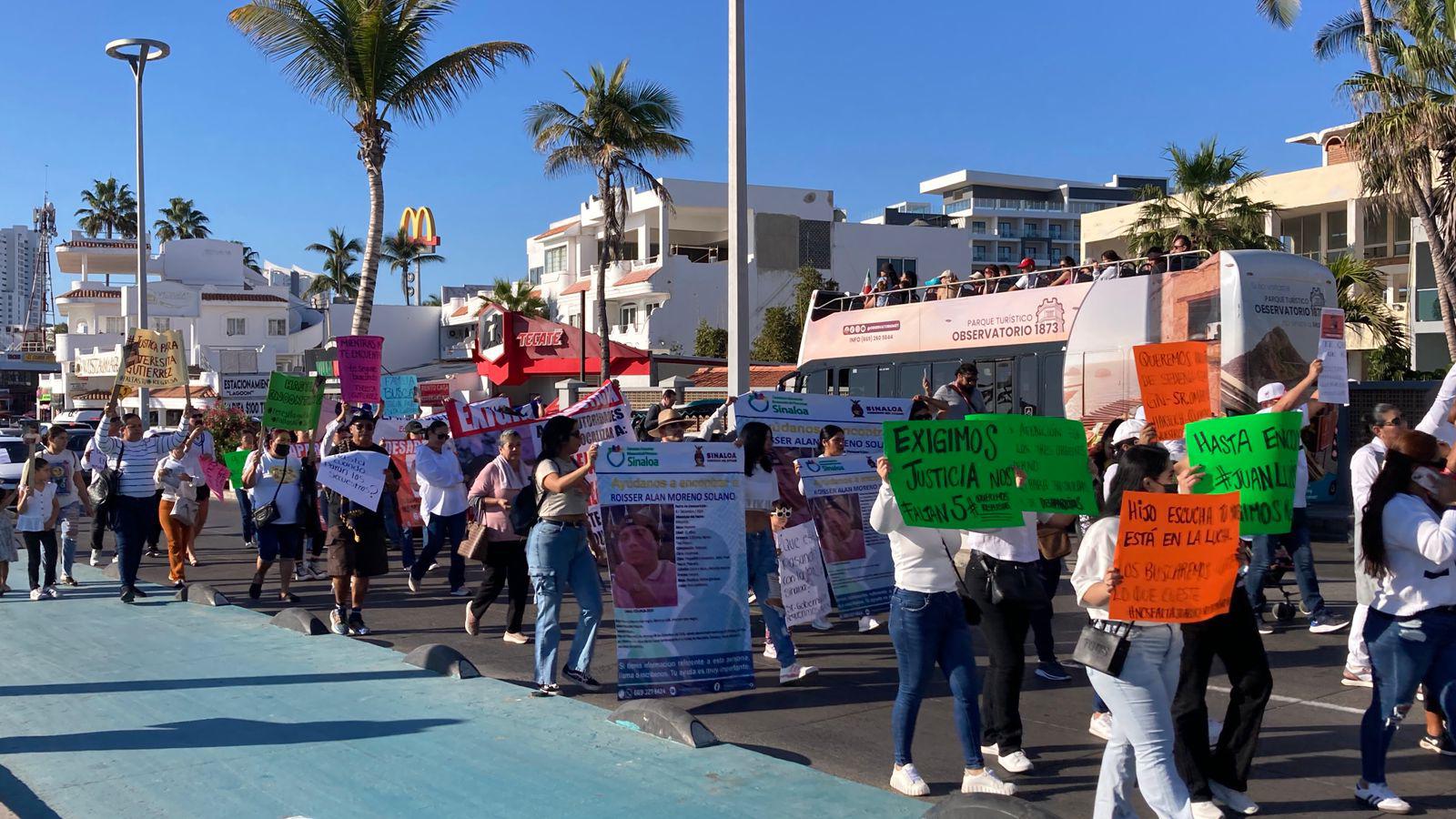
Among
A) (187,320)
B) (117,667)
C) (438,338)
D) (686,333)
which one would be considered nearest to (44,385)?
(187,320)

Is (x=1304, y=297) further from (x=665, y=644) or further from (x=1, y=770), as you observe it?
(x=1, y=770)

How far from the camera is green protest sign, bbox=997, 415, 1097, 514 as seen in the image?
5.57 m

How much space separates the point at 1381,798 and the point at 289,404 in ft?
38.0

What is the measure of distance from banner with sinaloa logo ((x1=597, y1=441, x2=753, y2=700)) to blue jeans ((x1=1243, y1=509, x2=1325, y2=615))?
3778mm

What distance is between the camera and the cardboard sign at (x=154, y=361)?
1888 centimetres

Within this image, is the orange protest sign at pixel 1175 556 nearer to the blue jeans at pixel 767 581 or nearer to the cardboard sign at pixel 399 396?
the blue jeans at pixel 767 581

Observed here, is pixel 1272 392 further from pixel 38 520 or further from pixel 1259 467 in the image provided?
pixel 38 520

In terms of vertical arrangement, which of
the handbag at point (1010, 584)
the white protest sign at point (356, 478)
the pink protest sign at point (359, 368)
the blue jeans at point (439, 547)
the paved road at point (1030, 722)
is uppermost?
the pink protest sign at point (359, 368)

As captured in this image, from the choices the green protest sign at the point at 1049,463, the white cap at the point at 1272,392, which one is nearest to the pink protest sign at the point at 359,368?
the white cap at the point at 1272,392

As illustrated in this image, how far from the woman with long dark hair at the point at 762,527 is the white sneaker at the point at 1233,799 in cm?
314

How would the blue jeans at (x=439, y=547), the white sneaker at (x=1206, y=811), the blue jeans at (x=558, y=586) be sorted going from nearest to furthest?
the white sneaker at (x=1206, y=811) < the blue jeans at (x=558, y=586) < the blue jeans at (x=439, y=547)

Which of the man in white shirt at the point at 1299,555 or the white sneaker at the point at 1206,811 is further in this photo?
the man in white shirt at the point at 1299,555

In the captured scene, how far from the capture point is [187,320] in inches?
2552

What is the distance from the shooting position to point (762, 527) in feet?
27.0
